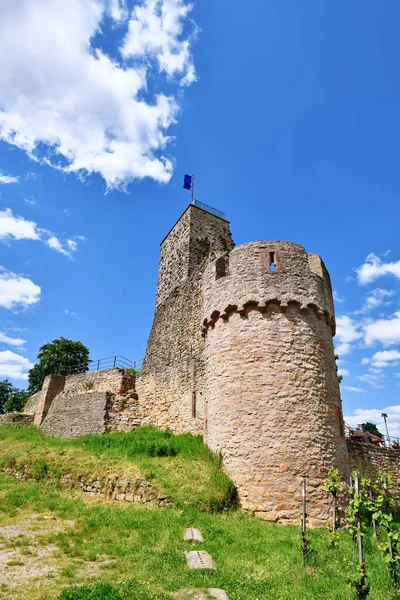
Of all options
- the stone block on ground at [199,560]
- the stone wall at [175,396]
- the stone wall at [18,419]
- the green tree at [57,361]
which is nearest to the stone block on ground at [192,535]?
the stone block on ground at [199,560]

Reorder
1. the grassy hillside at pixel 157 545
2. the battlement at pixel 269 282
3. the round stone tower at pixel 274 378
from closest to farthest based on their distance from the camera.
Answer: the grassy hillside at pixel 157 545
the round stone tower at pixel 274 378
the battlement at pixel 269 282

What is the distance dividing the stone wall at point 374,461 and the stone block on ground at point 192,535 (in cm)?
1158

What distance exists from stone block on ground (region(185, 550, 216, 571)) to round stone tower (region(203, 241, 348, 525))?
3.23 metres

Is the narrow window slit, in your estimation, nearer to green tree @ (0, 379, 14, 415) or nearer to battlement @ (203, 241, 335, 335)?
battlement @ (203, 241, 335, 335)

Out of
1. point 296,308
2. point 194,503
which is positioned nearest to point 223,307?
point 296,308

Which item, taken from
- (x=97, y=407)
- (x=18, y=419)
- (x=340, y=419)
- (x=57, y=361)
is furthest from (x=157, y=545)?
(x=57, y=361)

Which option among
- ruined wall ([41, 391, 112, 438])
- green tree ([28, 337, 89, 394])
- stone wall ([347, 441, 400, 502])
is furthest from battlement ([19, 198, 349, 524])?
green tree ([28, 337, 89, 394])

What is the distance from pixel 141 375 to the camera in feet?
67.7

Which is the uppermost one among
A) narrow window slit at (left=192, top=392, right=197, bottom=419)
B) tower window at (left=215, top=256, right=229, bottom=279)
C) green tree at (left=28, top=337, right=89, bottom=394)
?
green tree at (left=28, top=337, right=89, bottom=394)

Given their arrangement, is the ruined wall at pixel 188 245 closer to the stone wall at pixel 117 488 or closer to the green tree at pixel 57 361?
the stone wall at pixel 117 488

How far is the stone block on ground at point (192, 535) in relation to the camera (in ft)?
27.5

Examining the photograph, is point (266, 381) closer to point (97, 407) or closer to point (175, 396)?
point (175, 396)

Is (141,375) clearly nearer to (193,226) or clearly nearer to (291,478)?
(193,226)

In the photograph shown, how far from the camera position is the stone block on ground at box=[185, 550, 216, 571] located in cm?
702
